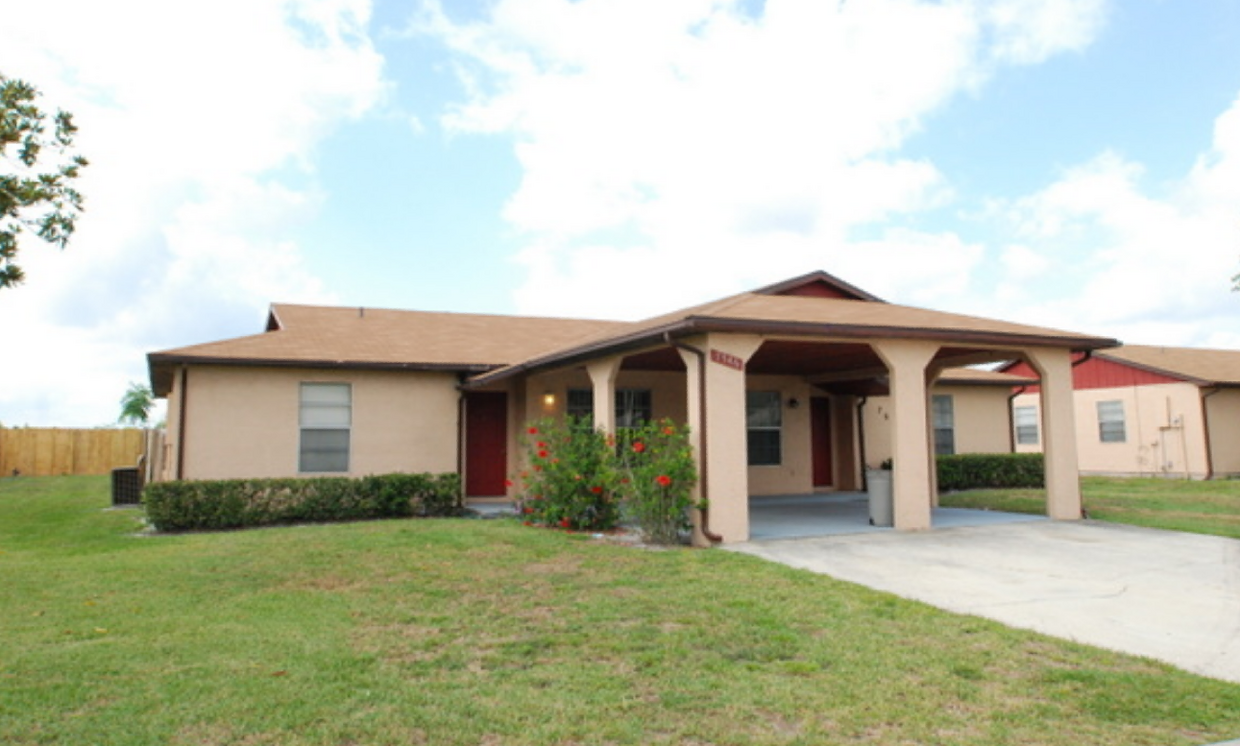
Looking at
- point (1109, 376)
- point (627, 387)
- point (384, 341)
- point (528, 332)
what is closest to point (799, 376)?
point (627, 387)

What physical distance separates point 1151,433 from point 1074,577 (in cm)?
1835

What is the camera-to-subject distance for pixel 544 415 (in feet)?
49.4

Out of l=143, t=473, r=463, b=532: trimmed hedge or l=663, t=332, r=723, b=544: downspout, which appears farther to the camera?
l=143, t=473, r=463, b=532: trimmed hedge

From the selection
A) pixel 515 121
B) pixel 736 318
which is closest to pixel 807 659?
pixel 736 318

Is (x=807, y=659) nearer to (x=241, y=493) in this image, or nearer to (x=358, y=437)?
(x=241, y=493)

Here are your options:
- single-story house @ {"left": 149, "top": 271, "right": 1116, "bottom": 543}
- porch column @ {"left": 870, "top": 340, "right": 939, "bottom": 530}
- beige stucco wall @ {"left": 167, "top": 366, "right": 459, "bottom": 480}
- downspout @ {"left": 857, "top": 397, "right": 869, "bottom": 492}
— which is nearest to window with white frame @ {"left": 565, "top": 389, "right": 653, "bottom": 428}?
single-story house @ {"left": 149, "top": 271, "right": 1116, "bottom": 543}

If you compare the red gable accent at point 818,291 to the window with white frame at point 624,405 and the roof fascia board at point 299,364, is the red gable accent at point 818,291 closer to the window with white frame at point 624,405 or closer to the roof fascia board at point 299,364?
the window with white frame at point 624,405

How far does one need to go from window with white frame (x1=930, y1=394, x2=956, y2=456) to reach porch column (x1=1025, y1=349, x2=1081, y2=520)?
311 inches

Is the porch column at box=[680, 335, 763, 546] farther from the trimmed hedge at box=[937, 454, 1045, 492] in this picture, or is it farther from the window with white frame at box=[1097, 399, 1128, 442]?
the window with white frame at box=[1097, 399, 1128, 442]

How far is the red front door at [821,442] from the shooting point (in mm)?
17359

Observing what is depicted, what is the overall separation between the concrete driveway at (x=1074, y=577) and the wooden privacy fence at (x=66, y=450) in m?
28.3

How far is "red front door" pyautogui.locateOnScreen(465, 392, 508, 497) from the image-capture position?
50.6 feet

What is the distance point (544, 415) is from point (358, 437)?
11.3ft

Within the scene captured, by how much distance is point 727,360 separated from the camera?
9250mm
